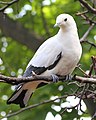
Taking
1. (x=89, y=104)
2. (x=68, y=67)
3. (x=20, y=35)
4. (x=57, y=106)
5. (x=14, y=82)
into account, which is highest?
(x=14, y=82)

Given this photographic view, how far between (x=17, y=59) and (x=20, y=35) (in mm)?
493

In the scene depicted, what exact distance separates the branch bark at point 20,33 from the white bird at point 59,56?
93.0 inches

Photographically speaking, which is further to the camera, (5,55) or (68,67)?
(5,55)

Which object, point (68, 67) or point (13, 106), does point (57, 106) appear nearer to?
point (13, 106)

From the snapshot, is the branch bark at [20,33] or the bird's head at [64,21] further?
the branch bark at [20,33]

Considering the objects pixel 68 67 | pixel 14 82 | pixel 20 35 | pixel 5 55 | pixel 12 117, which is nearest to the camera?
pixel 14 82

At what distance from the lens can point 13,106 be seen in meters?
4.29

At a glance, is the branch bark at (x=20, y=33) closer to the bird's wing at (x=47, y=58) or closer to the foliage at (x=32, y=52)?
the foliage at (x=32, y=52)

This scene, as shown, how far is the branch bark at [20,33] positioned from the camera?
18.7 feet

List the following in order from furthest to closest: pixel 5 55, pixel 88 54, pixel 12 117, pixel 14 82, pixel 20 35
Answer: pixel 5 55, pixel 20 35, pixel 88 54, pixel 12 117, pixel 14 82

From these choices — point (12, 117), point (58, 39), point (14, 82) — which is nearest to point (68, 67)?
point (58, 39)

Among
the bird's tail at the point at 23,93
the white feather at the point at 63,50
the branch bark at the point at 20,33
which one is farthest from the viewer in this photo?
the branch bark at the point at 20,33

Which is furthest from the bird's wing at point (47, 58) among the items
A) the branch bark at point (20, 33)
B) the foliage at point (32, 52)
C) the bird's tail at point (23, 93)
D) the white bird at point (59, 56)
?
the branch bark at point (20, 33)

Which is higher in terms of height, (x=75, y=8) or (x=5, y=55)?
(x=75, y=8)
